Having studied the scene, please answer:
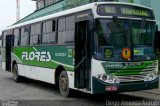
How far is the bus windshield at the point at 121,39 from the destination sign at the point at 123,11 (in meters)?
0.24

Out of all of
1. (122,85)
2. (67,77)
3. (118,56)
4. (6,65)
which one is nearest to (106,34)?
(118,56)

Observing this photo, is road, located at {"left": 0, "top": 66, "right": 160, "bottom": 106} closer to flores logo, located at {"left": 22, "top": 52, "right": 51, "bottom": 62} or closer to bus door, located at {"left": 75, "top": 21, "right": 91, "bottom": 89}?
bus door, located at {"left": 75, "top": 21, "right": 91, "bottom": 89}

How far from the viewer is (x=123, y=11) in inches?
462

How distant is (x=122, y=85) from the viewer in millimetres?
11141

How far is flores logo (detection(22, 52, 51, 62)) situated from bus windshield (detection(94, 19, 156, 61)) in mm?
4168

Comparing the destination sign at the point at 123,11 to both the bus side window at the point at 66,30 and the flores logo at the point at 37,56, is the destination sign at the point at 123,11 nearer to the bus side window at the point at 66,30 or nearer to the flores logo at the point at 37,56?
the bus side window at the point at 66,30

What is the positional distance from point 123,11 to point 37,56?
5683 mm

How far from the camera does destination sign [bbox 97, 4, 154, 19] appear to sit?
11.5m

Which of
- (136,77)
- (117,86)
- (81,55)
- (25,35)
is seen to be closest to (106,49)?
(117,86)

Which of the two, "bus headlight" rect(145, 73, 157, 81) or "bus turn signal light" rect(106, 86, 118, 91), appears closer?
"bus turn signal light" rect(106, 86, 118, 91)

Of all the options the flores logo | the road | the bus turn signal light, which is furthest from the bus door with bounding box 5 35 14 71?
the bus turn signal light

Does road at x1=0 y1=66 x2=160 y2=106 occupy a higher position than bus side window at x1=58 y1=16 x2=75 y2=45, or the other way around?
bus side window at x1=58 y1=16 x2=75 y2=45

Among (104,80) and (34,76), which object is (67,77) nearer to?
(104,80)

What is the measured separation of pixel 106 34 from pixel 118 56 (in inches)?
28.9
